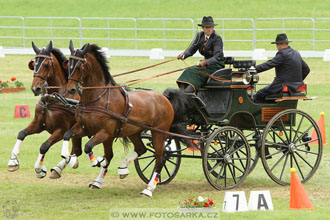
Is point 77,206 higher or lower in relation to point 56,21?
lower

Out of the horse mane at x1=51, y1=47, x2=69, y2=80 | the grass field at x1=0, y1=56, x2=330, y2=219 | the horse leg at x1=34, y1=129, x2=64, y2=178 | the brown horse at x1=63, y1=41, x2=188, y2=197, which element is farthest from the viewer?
the horse mane at x1=51, y1=47, x2=69, y2=80

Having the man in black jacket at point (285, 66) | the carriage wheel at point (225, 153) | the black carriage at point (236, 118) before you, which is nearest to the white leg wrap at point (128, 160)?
the black carriage at point (236, 118)

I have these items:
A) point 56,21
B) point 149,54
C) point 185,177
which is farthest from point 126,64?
point 185,177

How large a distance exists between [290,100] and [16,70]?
19.2 metres

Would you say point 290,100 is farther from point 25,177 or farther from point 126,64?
point 126,64

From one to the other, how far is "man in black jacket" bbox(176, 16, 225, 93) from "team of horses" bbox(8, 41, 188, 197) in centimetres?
32

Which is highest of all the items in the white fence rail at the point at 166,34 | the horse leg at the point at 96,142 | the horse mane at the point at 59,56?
the white fence rail at the point at 166,34

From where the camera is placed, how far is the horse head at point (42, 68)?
9.84 metres

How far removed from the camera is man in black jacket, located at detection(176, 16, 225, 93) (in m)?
A: 10.6

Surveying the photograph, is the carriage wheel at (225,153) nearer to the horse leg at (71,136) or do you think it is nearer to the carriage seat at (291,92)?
the carriage seat at (291,92)

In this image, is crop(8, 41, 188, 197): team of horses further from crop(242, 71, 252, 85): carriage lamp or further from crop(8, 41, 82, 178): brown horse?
crop(242, 71, 252, 85): carriage lamp

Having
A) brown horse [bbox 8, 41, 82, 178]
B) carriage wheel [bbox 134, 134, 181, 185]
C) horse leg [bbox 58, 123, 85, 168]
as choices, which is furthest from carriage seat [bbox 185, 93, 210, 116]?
horse leg [bbox 58, 123, 85, 168]

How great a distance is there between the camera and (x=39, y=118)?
400 inches

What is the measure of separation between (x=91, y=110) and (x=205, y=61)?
2.03 metres
